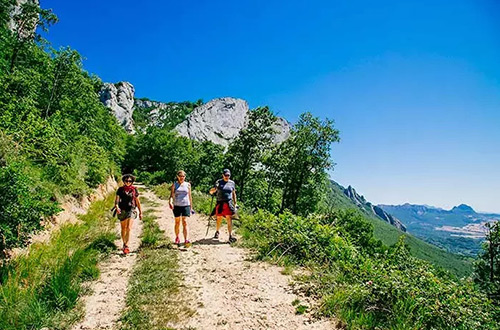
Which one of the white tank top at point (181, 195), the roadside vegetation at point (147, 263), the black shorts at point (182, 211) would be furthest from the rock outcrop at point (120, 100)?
the black shorts at point (182, 211)

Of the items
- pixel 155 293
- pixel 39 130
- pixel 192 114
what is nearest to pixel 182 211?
pixel 155 293

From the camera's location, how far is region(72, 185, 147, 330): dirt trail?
431 centimetres

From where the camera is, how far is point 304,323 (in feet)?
14.3

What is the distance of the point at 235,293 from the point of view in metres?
5.32

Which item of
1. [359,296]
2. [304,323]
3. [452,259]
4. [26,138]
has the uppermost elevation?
[26,138]

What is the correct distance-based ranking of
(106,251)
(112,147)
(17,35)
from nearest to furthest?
(106,251) < (17,35) < (112,147)

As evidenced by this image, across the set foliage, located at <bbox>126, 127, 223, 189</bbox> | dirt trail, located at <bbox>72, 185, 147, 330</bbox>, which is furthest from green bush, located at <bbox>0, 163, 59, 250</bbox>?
foliage, located at <bbox>126, 127, 223, 189</bbox>

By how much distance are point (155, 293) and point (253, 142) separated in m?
25.6

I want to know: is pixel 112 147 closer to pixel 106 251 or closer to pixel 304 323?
pixel 106 251

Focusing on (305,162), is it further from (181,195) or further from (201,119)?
(201,119)

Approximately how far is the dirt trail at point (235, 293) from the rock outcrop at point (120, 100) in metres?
107

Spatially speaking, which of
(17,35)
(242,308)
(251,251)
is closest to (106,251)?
(251,251)

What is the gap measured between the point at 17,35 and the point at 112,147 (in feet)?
42.8

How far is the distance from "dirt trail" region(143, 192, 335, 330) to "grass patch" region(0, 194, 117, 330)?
207 cm
